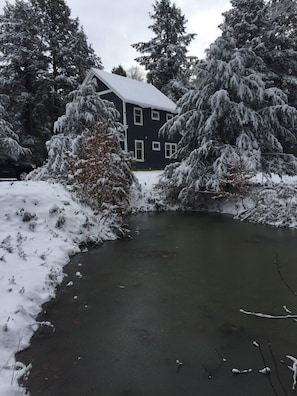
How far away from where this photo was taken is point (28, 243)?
696 cm

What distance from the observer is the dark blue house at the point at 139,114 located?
2466 cm

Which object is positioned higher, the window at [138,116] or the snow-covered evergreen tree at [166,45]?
the snow-covered evergreen tree at [166,45]

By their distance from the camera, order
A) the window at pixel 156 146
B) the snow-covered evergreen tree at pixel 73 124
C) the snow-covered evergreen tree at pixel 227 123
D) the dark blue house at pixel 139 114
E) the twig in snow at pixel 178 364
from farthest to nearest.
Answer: the window at pixel 156 146
the dark blue house at pixel 139 114
the snow-covered evergreen tree at pixel 73 124
the snow-covered evergreen tree at pixel 227 123
the twig in snow at pixel 178 364

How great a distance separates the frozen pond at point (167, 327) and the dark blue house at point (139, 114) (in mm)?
18249

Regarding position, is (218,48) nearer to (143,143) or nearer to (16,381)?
(143,143)

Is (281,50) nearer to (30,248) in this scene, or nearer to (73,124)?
(73,124)

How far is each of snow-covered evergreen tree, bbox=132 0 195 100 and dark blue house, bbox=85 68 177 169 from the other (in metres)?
9.01

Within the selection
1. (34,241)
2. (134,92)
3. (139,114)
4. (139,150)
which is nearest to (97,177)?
(34,241)

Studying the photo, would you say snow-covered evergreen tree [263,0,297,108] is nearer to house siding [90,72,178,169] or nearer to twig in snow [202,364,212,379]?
Result: house siding [90,72,178,169]

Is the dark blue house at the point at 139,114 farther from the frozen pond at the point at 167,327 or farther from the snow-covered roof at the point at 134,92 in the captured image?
the frozen pond at the point at 167,327

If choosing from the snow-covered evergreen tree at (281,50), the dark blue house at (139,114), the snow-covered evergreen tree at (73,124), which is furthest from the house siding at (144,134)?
the snow-covered evergreen tree at (73,124)

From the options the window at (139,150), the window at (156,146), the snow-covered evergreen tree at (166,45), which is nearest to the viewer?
the window at (139,150)

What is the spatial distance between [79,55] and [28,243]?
23683 mm

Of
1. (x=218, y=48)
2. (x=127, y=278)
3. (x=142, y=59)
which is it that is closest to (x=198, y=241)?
(x=127, y=278)
